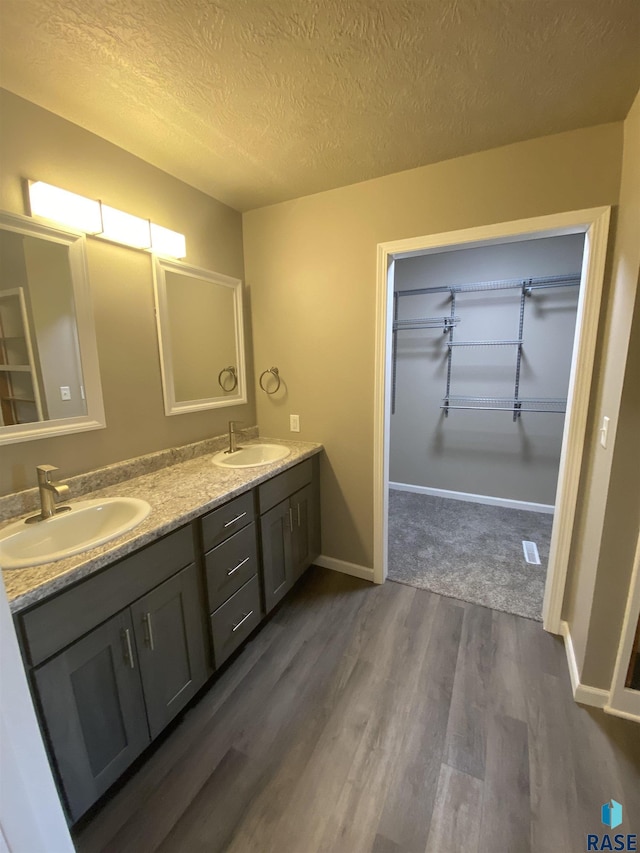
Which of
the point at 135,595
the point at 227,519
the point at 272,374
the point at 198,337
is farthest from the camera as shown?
the point at 272,374

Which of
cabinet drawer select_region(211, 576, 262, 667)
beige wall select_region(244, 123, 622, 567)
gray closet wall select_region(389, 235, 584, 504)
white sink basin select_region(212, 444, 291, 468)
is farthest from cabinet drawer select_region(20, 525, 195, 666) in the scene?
gray closet wall select_region(389, 235, 584, 504)

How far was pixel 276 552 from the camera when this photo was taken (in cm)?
193

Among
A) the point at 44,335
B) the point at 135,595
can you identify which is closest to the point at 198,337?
the point at 44,335

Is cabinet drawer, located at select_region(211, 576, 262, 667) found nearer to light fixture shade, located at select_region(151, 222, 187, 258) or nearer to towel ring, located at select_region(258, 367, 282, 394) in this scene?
towel ring, located at select_region(258, 367, 282, 394)

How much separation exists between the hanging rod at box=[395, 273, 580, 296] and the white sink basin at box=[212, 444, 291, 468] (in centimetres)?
220

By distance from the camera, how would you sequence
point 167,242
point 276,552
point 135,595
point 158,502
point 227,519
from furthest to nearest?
point 276,552 → point 167,242 → point 227,519 → point 158,502 → point 135,595

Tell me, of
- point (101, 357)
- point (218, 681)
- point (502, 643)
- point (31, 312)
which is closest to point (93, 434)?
point (101, 357)

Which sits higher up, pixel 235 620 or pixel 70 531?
pixel 70 531

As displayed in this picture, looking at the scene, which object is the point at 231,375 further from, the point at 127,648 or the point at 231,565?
the point at 127,648

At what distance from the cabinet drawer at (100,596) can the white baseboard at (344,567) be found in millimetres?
1307

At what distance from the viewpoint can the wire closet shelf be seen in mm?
2984

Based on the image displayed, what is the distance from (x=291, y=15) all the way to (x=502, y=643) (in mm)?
2629

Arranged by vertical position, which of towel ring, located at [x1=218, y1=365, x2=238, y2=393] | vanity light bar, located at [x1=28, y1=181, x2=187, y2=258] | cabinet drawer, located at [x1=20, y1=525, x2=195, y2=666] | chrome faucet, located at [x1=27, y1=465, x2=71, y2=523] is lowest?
cabinet drawer, located at [x1=20, y1=525, x2=195, y2=666]

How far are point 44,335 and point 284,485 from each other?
1.26 meters
